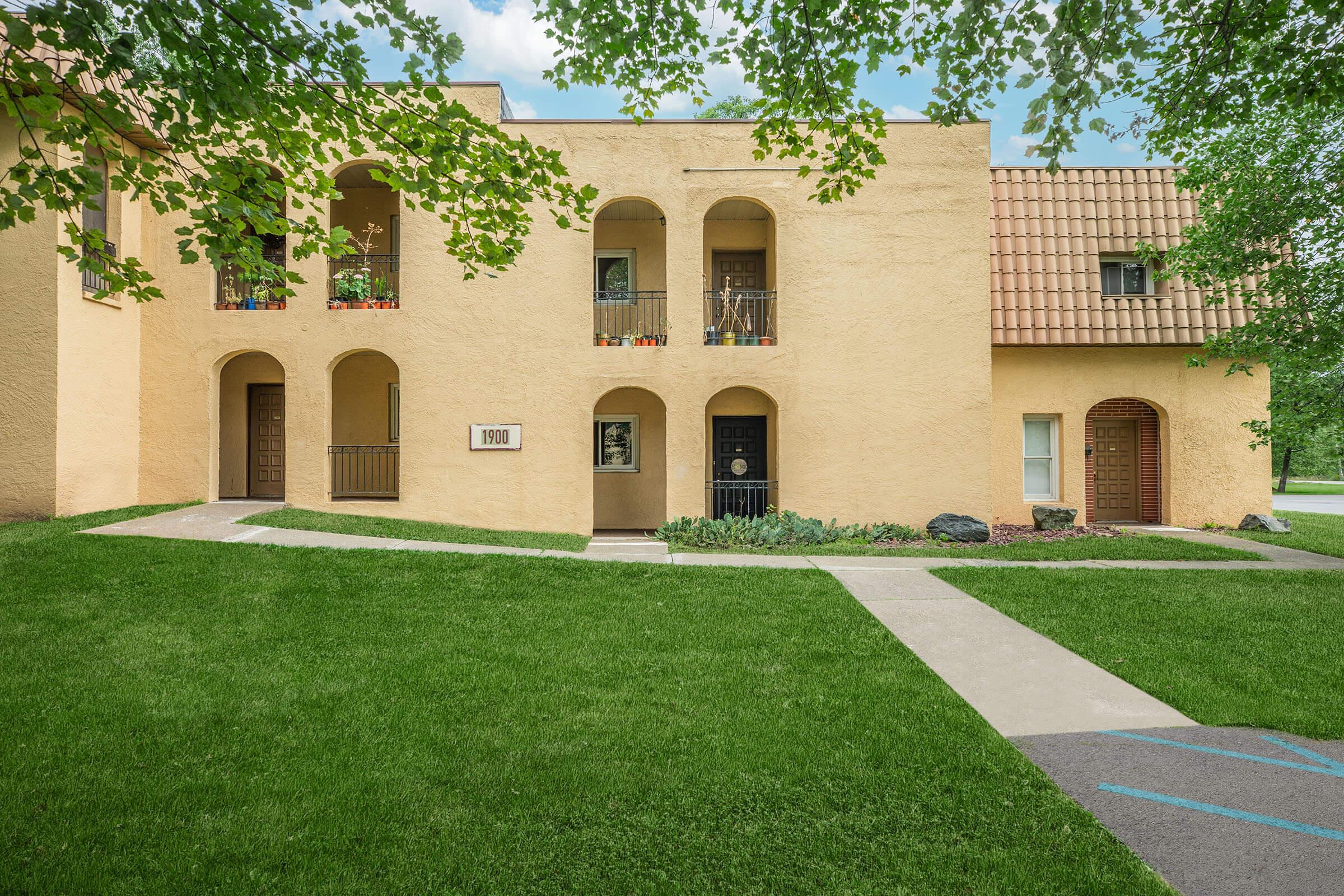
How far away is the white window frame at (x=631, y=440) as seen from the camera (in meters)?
13.6

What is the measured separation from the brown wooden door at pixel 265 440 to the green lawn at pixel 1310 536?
17.4 m

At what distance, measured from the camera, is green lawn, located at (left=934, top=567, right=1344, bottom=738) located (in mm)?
4352

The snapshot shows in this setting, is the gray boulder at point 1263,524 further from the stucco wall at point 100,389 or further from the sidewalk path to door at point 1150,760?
the stucco wall at point 100,389

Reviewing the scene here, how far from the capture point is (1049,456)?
1311 cm

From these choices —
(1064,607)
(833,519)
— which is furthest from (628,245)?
(1064,607)

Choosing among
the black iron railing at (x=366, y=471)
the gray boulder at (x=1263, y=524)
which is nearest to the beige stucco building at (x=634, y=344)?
the black iron railing at (x=366, y=471)

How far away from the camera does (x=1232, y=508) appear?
42.8 feet

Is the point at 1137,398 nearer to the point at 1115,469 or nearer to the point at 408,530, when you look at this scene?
the point at 1115,469

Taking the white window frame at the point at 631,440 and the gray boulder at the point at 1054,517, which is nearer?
the gray boulder at the point at 1054,517

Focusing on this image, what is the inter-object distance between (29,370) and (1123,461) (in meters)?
18.2

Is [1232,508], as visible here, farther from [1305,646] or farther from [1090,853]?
[1090,853]

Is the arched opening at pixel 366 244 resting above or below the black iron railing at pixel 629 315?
above

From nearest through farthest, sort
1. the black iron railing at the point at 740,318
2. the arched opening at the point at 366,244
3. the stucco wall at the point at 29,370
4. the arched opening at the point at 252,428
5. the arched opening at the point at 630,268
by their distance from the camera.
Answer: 1. the stucco wall at the point at 29,370
2. the arched opening at the point at 366,244
3. the black iron railing at the point at 740,318
4. the arched opening at the point at 630,268
5. the arched opening at the point at 252,428

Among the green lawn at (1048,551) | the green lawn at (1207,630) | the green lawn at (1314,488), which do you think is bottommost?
the green lawn at (1314,488)
